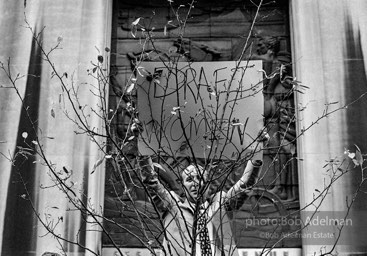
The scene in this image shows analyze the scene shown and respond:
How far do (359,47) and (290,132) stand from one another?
7.52ft

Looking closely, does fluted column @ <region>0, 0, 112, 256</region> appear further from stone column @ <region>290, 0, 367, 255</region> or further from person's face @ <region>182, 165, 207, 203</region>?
stone column @ <region>290, 0, 367, 255</region>

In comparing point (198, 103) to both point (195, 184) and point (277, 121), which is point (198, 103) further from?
point (195, 184)

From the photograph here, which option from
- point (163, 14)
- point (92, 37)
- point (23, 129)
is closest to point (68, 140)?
point (23, 129)

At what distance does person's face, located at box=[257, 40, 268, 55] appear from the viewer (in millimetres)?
14961

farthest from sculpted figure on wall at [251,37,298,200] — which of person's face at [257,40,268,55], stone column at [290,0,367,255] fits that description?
stone column at [290,0,367,255]

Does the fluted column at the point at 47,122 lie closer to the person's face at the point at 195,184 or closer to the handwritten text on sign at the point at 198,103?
the handwritten text on sign at the point at 198,103

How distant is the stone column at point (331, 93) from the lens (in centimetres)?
1332

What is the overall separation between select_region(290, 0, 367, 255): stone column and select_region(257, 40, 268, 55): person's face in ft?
2.10

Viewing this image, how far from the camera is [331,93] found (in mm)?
14039

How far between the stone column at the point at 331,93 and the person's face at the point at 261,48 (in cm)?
64

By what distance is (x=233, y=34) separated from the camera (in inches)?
598

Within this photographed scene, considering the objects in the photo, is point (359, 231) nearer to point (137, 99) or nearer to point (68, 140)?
point (137, 99)

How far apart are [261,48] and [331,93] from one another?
194 cm

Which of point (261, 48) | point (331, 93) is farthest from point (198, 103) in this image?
point (331, 93)
